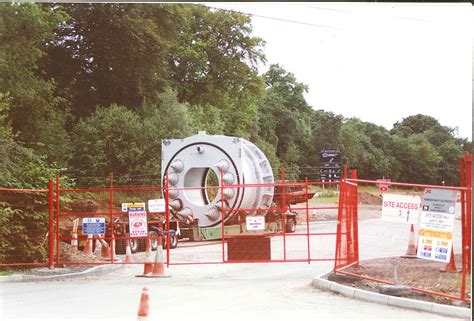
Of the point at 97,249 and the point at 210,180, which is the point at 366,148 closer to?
the point at 210,180

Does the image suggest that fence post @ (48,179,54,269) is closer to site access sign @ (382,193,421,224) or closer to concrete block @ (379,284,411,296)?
site access sign @ (382,193,421,224)

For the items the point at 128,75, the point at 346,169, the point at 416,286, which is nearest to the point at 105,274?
the point at 128,75

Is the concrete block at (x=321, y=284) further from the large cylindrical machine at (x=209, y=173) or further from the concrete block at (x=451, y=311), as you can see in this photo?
the large cylindrical machine at (x=209, y=173)

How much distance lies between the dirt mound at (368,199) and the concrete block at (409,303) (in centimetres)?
227

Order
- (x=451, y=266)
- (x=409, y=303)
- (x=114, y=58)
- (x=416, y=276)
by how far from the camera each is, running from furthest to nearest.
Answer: (x=114, y=58)
(x=416, y=276)
(x=451, y=266)
(x=409, y=303)

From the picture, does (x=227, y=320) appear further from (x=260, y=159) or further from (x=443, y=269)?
(x=260, y=159)

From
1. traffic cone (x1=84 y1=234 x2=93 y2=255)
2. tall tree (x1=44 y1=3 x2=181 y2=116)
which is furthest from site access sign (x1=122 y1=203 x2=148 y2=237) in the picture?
tall tree (x1=44 y1=3 x2=181 y2=116)

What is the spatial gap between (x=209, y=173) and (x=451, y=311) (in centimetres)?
792

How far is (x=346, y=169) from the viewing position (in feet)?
47.0

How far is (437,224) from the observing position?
10.6 metres

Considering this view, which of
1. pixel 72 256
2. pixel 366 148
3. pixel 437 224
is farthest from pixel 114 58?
pixel 437 224

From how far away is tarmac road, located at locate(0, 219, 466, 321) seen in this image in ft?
35.4

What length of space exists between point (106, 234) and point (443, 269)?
747 cm

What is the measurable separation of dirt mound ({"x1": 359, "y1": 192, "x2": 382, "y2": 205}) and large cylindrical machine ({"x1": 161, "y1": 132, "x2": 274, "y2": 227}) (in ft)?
10.6
